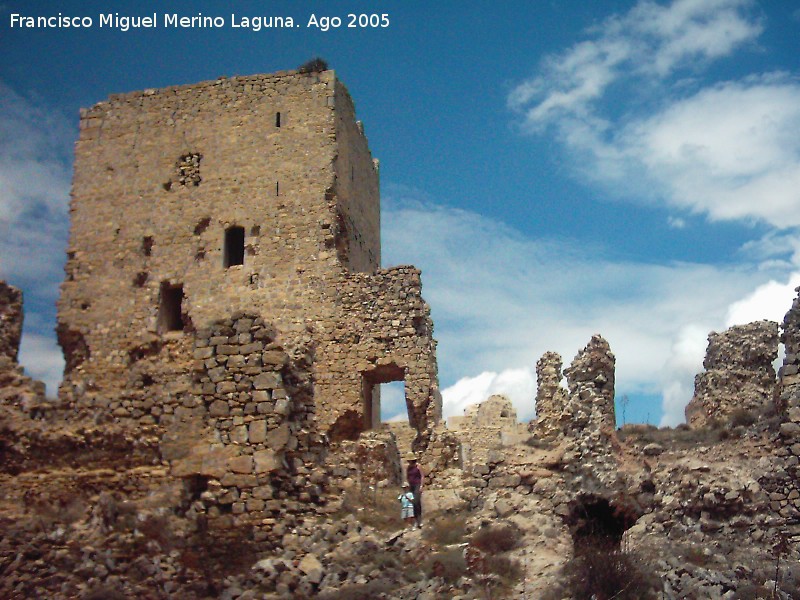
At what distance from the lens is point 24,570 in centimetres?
876

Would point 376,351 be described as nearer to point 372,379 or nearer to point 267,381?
point 372,379

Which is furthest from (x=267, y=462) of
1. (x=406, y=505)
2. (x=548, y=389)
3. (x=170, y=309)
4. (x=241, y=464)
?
(x=170, y=309)

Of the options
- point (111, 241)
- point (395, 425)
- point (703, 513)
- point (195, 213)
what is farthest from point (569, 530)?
point (111, 241)

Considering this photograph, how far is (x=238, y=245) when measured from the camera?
21312 mm

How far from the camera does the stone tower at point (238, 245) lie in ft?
62.7

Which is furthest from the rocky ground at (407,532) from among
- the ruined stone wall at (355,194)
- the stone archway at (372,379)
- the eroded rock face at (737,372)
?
the ruined stone wall at (355,194)

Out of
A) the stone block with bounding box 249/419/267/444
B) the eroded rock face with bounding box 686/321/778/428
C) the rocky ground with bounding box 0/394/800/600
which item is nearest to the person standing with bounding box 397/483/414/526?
the rocky ground with bounding box 0/394/800/600

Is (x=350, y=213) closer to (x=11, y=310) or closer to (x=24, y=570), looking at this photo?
(x=11, y=310)

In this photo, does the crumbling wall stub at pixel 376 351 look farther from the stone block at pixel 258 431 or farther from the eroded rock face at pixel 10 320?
the stone block at pixel 258 431

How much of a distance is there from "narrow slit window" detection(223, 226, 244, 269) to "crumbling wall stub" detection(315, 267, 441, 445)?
309cm

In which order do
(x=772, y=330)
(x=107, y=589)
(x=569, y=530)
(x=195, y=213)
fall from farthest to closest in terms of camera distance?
1. (x=195, y=213)
2. (x=772, y=330)
3. (x=569, y=530)
4. (x=107, y=589)

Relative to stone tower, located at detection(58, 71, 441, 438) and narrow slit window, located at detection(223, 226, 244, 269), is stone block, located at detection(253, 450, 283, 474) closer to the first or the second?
stone tower, located at detection(58, 71, 441, 438)

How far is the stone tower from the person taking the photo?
1912 cm

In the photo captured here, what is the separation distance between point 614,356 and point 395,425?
30.9ft
